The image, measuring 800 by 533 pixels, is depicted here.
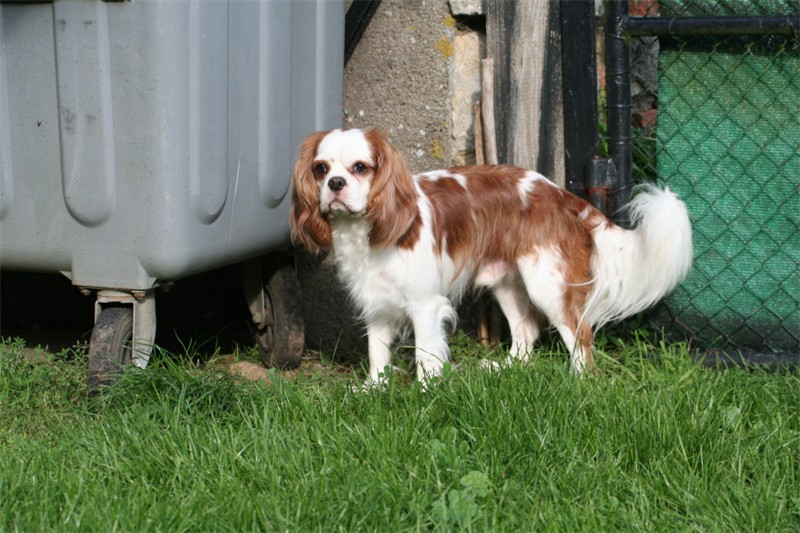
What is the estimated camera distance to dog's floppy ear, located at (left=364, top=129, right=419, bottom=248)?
3436 millimetres

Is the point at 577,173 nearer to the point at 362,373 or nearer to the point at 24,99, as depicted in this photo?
the point at 362,373

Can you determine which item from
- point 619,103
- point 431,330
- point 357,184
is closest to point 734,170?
point 619,103

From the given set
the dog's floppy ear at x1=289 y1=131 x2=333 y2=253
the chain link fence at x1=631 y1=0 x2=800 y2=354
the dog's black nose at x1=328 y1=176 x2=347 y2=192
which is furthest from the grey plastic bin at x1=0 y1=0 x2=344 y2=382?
the chain link fence at x1=631 y1=0 x2=800 y2=354

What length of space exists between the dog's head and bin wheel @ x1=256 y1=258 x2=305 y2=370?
1.82ft

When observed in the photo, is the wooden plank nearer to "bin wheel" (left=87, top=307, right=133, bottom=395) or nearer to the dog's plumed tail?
the dog's plumed tail

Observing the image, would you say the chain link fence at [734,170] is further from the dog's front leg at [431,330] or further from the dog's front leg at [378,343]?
the dog's front leg at [378,343]

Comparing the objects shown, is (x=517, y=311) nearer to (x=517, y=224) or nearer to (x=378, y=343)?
(x=517, y=224)

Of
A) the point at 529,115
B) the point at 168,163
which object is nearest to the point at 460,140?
the point at 529,115

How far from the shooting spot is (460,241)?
3779mm

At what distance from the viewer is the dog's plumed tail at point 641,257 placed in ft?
11.9

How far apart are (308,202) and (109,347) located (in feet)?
2.74

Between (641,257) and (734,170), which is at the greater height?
(734,170)

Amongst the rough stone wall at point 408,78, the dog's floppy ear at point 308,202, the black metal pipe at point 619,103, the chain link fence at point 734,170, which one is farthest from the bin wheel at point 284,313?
the chain link fence at point 734,170

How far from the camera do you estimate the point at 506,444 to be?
2.71 meters
